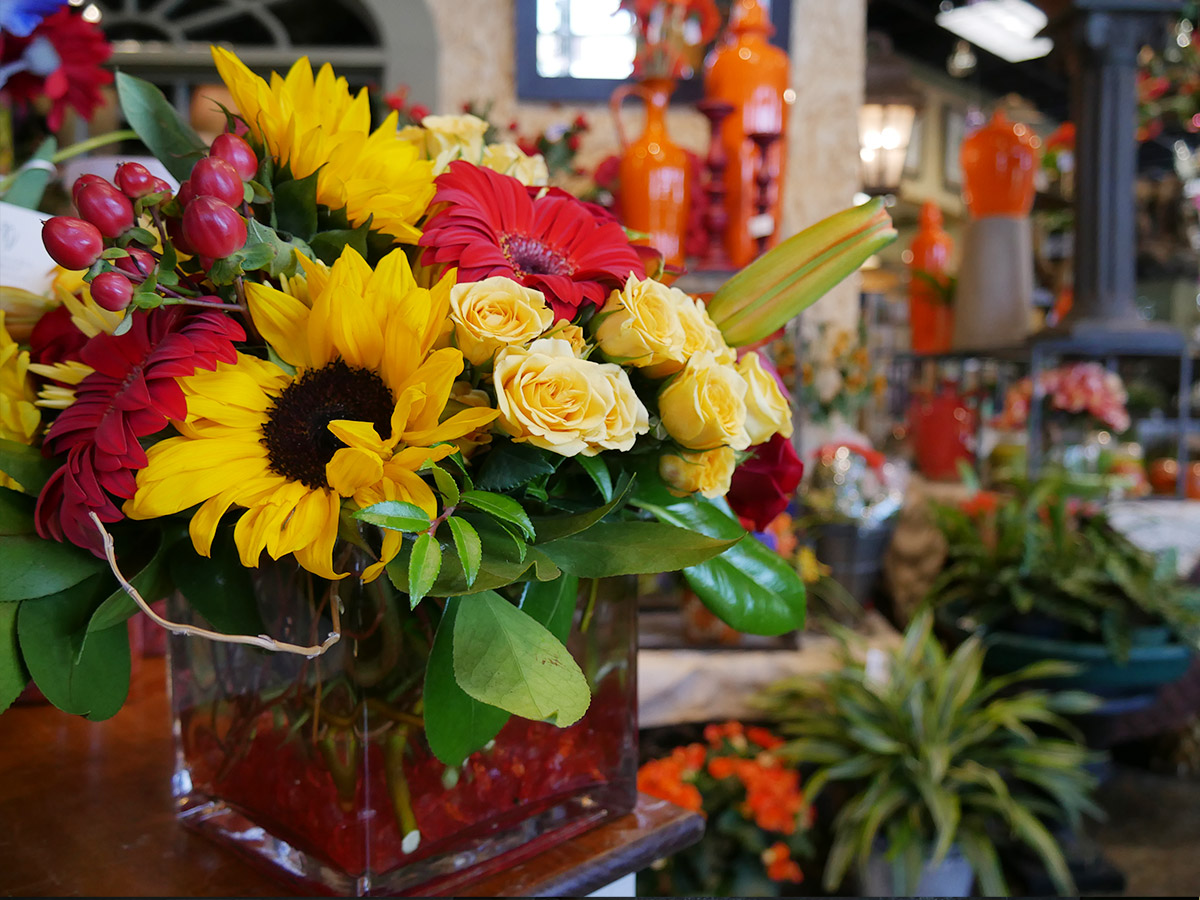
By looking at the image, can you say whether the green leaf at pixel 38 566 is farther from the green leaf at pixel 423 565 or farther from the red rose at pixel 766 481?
the red rose at pixel 766 481

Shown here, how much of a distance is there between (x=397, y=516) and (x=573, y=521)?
0.25 feet

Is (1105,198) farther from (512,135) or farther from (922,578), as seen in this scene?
(512,135)

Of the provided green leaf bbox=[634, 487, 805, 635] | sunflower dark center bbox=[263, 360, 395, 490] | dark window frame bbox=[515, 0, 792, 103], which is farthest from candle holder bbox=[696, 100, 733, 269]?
sunflower dark center bbox=[263, 360, 395, 490]

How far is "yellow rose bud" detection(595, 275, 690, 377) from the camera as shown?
376mm

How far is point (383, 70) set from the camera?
2.36 m

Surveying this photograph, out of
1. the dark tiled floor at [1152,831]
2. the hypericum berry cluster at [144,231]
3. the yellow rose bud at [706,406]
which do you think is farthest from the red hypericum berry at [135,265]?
the dark tiled floor at [1152,831]

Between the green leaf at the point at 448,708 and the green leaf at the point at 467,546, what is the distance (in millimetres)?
44

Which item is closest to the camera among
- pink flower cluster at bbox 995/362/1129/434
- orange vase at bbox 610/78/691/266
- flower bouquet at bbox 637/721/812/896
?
flower bouquet at bbox 637/721/812/896

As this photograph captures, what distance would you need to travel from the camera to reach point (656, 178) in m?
1.89

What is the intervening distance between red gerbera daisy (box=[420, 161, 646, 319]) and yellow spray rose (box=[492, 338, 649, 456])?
4 centimetres

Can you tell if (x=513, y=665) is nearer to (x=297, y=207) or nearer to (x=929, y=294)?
(x=297, y=207)

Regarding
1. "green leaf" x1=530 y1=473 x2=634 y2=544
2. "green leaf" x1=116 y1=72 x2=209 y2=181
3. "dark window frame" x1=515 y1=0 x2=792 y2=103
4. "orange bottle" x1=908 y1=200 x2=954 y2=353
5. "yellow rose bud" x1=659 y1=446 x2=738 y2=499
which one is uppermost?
"dark window frame" x1=515 y1=0 x2=792 y2=103

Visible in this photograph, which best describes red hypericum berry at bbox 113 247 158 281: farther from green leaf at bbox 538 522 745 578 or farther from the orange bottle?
the orange bottle

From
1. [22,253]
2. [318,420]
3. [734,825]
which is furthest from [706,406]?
[734,825]
